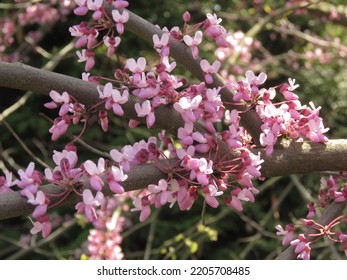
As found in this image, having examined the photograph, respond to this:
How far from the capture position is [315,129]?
1.39m

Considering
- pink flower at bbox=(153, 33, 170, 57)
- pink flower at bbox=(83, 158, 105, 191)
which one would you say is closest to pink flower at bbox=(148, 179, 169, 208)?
pink flower at bbox=(83, 158, 105, 191)

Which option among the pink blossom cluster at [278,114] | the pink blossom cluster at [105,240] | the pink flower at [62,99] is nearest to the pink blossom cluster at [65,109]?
the pink flower at [62,99]

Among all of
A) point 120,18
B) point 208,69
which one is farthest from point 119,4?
point 208,69

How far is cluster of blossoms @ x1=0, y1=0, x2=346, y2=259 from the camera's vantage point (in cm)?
113

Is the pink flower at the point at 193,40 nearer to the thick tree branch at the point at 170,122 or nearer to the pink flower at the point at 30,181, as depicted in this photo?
the thick tree branch at the point at 170,122

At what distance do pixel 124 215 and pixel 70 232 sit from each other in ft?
4.77

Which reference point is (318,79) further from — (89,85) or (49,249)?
(89,85)

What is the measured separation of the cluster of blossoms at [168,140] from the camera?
3.72 feet

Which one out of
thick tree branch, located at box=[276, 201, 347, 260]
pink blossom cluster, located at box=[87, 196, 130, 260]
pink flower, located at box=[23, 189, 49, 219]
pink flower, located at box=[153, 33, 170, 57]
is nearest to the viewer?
pink flower, located at box=[23, 189, 49, 219]

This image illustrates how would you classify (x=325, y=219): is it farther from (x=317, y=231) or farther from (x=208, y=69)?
(x=208, y=69)

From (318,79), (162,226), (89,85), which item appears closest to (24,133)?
(162,226)

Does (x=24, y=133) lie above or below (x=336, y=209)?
below

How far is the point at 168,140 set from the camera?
4.40 feet

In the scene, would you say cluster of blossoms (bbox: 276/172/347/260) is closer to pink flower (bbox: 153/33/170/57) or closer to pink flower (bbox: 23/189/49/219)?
pink flower (bbox: 153/33/170/57)
